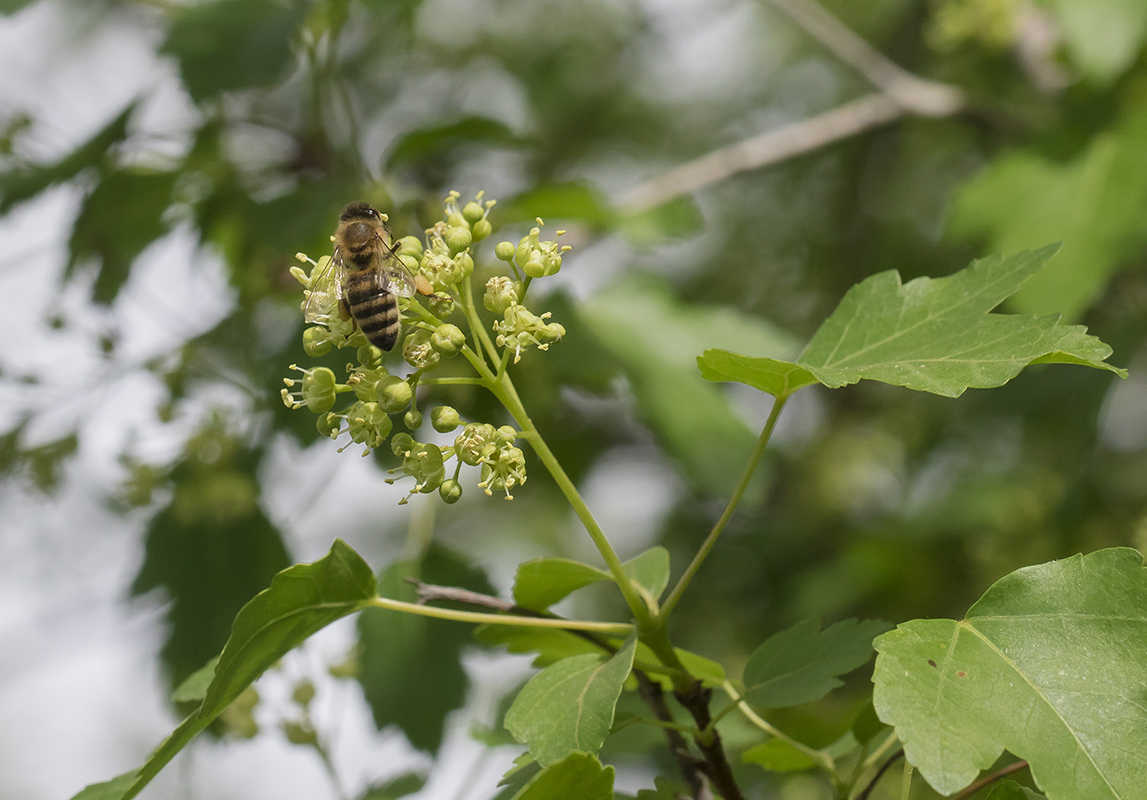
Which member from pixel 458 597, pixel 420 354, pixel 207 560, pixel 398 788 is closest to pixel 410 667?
pixel 398 788

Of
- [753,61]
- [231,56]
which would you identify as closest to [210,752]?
[231,56]

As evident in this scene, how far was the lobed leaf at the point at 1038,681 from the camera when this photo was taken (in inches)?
28.3

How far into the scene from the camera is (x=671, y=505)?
355 cm

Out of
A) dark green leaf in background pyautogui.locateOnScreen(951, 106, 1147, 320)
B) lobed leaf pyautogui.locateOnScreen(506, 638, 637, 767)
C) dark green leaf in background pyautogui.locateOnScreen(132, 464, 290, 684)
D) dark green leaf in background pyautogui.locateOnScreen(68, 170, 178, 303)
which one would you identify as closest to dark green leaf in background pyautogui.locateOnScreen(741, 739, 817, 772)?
lobed leaf pyautogui.locateOnScreen(506, 638, 637, 767)

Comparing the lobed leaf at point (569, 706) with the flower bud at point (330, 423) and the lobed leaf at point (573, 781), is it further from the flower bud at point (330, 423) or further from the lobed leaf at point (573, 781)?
the flower bud at point (330, 423)

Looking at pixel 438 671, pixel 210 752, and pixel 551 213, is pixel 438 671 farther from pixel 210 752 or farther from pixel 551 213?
pixel 551 213

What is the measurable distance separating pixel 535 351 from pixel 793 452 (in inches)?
77.5

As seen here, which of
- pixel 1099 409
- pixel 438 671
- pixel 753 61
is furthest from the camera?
pixel 753 61

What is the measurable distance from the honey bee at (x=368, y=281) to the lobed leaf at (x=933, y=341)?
355 mm

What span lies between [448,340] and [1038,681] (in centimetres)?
60

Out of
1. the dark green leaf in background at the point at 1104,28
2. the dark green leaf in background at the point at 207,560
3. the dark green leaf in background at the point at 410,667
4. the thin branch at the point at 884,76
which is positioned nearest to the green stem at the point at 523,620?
the dark green leaf in background at the point at 410,667

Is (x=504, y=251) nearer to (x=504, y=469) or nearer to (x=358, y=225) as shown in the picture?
(x=504, y=469)

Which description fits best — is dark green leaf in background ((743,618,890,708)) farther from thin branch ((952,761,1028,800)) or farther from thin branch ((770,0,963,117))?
thin branch ((770,0,963,117))

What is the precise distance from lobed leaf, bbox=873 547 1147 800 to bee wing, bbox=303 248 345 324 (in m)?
0.72
